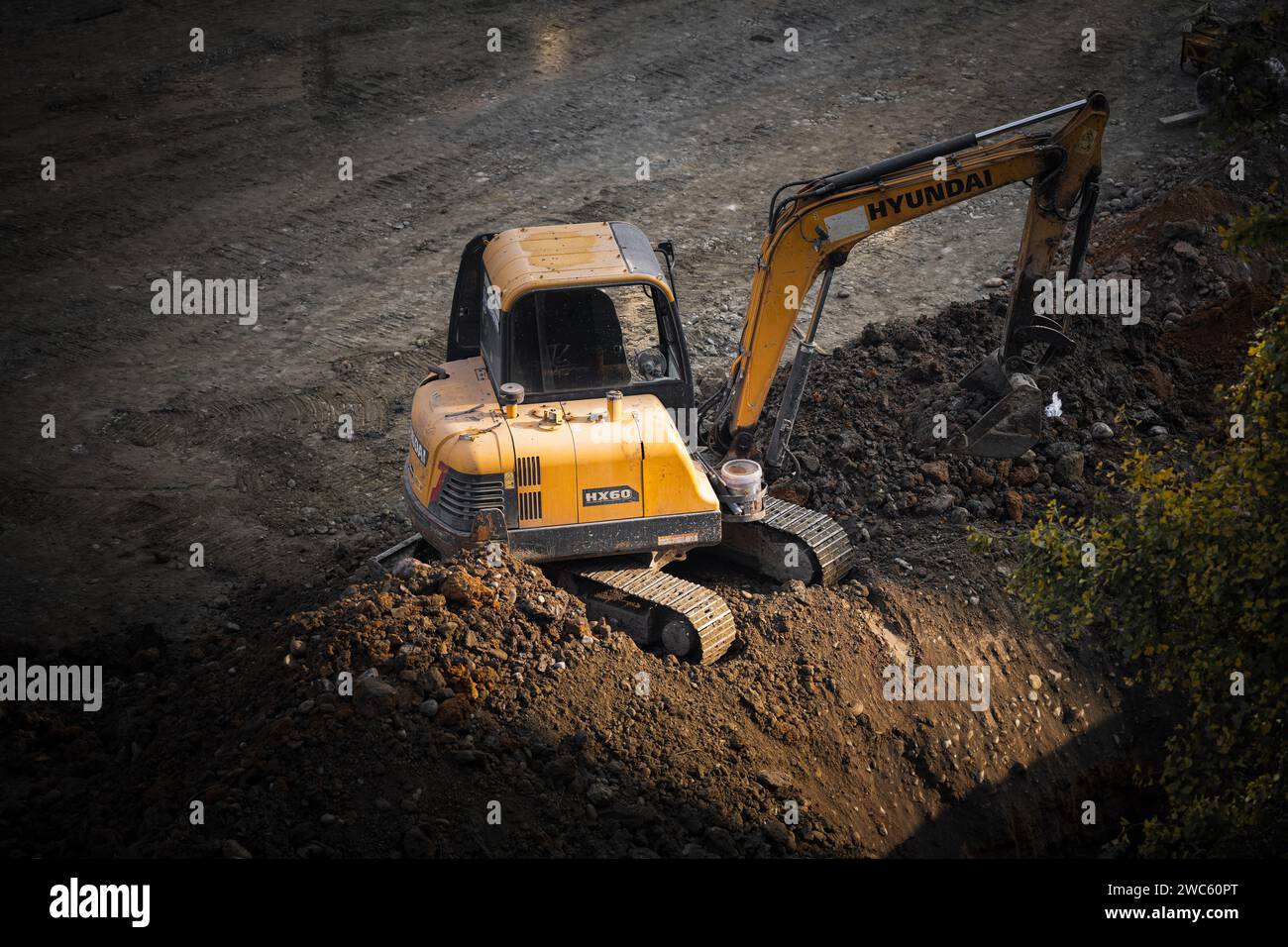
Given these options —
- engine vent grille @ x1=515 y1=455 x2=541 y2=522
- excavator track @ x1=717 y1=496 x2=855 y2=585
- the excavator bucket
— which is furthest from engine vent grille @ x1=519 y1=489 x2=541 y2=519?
the excavator bucket

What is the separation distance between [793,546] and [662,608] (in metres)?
1.37

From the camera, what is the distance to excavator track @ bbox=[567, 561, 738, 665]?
29.6 feet

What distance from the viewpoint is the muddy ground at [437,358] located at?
26.3ft

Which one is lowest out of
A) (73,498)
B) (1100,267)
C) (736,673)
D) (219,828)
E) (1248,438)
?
(219,828)

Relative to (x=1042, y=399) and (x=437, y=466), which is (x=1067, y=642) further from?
(x=437, y=466)

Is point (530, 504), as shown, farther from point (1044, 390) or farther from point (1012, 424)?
point (1044, 390)

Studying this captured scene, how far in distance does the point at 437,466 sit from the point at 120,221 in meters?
9.73

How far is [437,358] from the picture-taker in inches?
565

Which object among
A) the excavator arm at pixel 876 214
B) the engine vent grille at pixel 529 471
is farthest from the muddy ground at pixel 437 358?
the excavator arm at pixel 876 214

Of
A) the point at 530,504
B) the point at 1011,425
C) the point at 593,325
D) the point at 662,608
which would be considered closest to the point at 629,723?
the point at 662,608

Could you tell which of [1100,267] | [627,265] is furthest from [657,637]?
[1100,267]

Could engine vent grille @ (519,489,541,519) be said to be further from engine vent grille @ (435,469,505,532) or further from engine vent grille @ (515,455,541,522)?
engine vent grille @ (435,469,505,532)

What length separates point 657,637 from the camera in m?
9.36

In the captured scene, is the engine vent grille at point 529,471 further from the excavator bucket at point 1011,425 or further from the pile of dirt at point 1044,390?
the excavator bucket at point 1011,425
